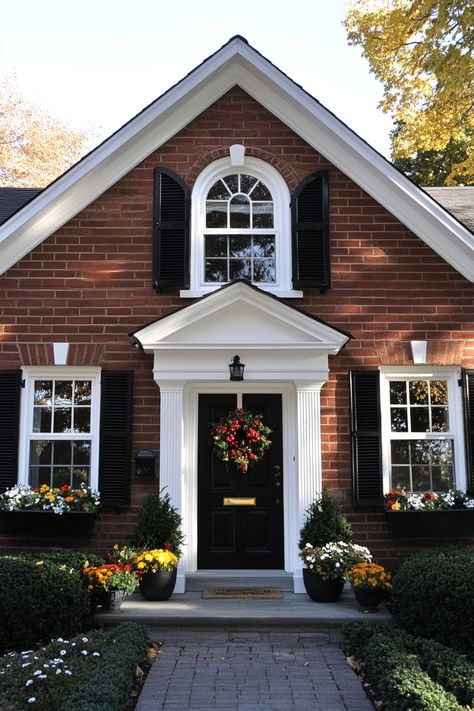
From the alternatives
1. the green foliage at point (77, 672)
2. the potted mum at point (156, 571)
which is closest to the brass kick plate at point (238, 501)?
the potted mum at point (156, 571)

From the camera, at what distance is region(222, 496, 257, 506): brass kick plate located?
26.8 feet

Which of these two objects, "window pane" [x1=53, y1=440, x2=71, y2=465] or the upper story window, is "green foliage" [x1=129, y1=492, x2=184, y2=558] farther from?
the upper story window

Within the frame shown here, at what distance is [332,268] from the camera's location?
844 cm

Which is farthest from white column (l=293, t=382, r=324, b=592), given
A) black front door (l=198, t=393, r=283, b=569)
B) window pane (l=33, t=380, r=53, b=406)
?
window pane (l=33, t=380, r=53, b=406)

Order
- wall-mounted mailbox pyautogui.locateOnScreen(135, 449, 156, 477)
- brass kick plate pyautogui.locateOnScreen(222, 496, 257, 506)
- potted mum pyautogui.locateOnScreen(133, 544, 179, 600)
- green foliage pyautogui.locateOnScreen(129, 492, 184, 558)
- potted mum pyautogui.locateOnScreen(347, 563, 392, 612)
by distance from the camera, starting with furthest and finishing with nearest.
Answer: brass kick plate pyautogui.locateOnScreen(222, 496, 257, 506)
wall-mounted mailbox pyautogui.locateOnScreen(135, 449, 156, 477)
green foliage pyautogui.locateOnScreen(129, 492, 184, 558)
potted mum pyautogui.locateOnScreen(133, 544, 179, 600)
potted mum pyautogui.locateOnScreen(347, 563, 392, 612)

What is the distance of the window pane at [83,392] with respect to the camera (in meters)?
8.27

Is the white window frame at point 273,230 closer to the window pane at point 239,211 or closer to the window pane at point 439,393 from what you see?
the window pane at point 239,211

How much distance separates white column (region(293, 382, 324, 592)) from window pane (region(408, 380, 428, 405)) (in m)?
1.26

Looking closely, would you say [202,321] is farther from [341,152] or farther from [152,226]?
[341,152]

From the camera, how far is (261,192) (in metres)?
8.75

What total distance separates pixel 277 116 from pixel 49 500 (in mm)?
5562

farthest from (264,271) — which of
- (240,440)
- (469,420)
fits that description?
(469,420)

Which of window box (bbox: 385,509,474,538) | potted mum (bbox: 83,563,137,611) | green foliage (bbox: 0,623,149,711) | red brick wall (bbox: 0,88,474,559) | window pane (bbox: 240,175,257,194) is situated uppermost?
window pane (bbox: 240,175,257,194)

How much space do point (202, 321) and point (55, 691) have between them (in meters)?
4.29
